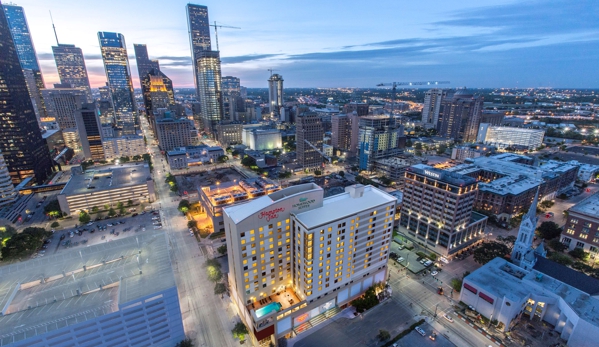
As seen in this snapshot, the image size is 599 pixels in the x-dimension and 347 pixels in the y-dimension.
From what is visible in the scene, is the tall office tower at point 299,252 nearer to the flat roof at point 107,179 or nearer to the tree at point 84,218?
the tree at point 84,218

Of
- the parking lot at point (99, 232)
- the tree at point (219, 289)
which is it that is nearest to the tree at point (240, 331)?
the tree at point (219, 289)

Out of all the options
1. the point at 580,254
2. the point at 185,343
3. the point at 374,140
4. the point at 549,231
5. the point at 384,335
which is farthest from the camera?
the point at 374,140

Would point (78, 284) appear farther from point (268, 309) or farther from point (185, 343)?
point (268, 309)

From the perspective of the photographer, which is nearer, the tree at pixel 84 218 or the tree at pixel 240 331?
the tree at pixel 240 331

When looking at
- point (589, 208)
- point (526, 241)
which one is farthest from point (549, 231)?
point (526, 241)

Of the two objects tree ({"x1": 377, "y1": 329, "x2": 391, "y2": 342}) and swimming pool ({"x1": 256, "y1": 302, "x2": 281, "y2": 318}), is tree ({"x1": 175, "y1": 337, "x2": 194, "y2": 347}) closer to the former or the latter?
swimming pool ({"x1": 256, "y1": 302, "x2": 281, "y2": 318})

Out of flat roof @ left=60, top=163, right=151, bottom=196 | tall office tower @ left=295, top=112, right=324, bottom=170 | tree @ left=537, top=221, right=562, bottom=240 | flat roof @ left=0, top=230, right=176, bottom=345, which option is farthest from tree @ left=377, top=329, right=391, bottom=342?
flat roof @ left=60, top=163, right=151, bottom=196
